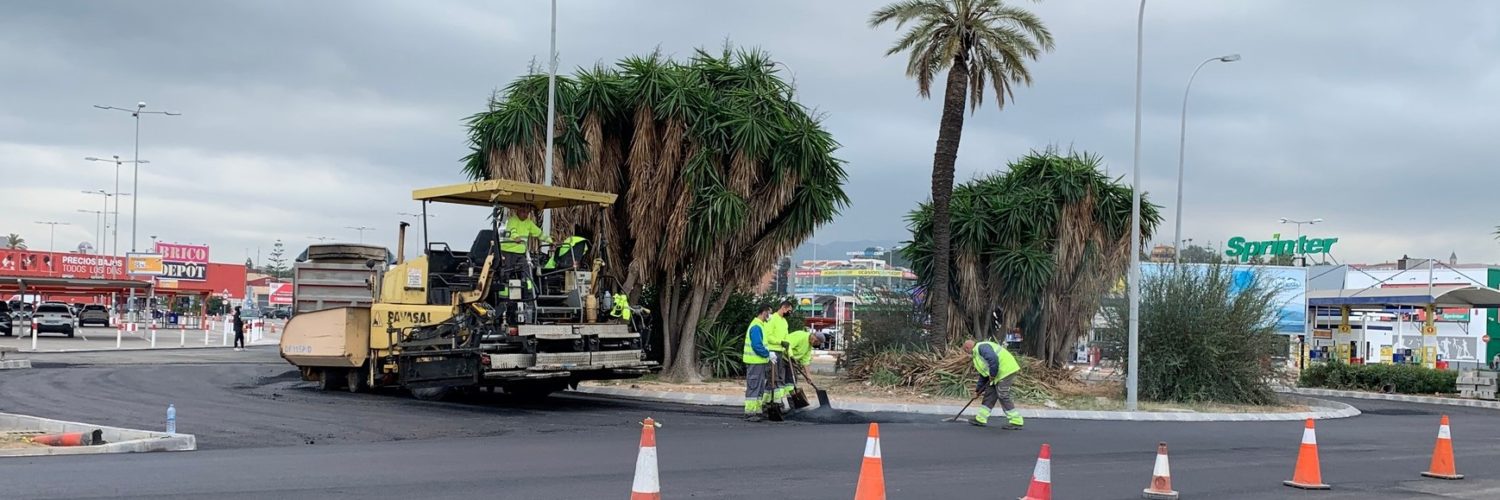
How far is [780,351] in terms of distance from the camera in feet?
56.5

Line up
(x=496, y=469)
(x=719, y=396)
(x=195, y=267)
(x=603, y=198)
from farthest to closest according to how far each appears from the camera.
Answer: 1. (x=195, y=267)
2. (x=719, y=396)
3. (x=603, y=198)
4. (x=496, y=469)

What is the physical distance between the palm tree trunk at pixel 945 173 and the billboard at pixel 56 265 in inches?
1685

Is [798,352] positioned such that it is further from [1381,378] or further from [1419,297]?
[1419,297]

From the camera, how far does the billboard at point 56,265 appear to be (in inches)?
2189

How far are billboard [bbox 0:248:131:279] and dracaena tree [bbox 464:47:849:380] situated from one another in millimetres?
39379

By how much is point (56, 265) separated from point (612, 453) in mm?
54594

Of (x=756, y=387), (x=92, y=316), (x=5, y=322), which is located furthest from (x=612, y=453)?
(x=92, y=316)

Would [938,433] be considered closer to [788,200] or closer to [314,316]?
[788,200]

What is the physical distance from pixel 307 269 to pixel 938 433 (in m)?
13.8

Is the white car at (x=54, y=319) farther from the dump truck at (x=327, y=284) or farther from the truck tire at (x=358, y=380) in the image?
the truck tire at (x=358, y=380)

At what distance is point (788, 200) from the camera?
2384 centimetres

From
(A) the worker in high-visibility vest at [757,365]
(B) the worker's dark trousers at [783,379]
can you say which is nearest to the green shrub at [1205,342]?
(B) the worker's dark trousers at [783,379]

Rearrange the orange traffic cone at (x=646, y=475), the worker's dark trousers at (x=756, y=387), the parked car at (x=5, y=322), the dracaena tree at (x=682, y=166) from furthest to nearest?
the parked car at (x=5, y=322) → the dracaena tree at (x=682, y=166) → the worker's dark trousers at (x=756, y=387) → the orange traffic cone at (x=646, y=475)

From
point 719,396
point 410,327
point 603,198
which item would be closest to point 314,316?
point 410,327
